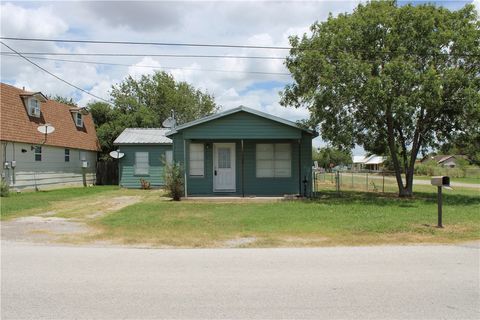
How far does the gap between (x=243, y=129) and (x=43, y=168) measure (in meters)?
13.2

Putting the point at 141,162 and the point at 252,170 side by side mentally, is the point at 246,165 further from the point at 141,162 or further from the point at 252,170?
the point at 141,162

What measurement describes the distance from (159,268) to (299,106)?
46.9ft

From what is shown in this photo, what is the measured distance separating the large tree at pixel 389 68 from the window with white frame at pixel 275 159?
1910mm

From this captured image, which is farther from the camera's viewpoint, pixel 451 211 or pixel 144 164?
pixel 144 164

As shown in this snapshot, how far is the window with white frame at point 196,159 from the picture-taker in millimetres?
18656

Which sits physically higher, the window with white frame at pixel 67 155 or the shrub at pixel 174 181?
the window with white frame at pixel 67 155

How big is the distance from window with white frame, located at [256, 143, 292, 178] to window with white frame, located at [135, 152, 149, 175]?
9910 mm

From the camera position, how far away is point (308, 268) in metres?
6.49

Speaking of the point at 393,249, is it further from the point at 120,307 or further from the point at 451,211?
the point at 451,211

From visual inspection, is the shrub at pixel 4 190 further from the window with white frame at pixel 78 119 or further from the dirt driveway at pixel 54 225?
A: the window with white frame at pixel 78 119

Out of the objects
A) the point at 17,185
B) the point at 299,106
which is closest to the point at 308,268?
the point at 299,106

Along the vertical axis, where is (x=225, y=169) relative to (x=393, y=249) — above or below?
above

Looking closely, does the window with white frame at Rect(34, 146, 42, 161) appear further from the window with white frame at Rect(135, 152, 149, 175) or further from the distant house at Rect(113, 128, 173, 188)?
the window with white frame at Rect(135, 152, 149, 175)

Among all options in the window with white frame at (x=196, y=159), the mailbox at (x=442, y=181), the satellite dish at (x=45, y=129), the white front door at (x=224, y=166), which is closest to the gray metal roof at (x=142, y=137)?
the satellite dish at (x=45, y=129)
